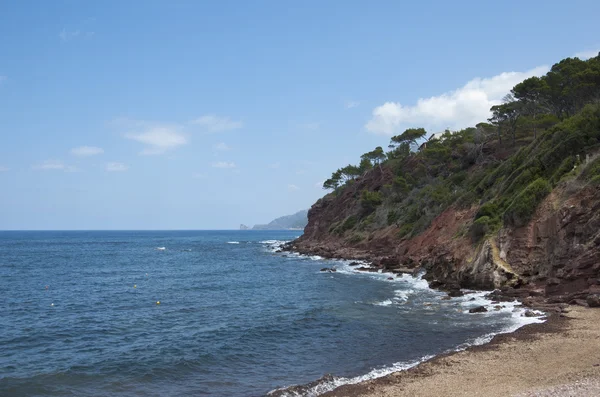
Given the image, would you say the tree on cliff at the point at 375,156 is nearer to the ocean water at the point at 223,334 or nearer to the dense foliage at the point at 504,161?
the dense foliage at the point at 504,161

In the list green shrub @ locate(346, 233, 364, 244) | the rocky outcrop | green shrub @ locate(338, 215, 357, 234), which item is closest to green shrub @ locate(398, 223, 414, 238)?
the rocky outcrop

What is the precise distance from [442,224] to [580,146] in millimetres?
19572

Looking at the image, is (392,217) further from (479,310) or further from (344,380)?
(344,380)

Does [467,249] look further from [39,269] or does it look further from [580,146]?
[39,269]

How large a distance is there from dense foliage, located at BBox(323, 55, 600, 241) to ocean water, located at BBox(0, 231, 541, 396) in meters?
10.4

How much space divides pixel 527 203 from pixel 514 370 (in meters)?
21.2

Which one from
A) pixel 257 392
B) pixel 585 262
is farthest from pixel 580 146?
pixel 257 392

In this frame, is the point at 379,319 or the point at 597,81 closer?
the point at 379,319

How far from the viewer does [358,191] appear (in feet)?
330

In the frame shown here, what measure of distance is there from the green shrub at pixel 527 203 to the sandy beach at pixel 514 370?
564 inches

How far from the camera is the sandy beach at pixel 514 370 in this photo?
1419 centimetres

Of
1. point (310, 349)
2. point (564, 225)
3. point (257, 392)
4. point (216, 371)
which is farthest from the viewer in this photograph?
point (564, 225)

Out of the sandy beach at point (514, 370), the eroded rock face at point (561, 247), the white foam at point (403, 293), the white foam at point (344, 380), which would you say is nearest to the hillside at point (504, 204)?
the eroded rock face at point (561, 247)

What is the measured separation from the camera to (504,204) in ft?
131
